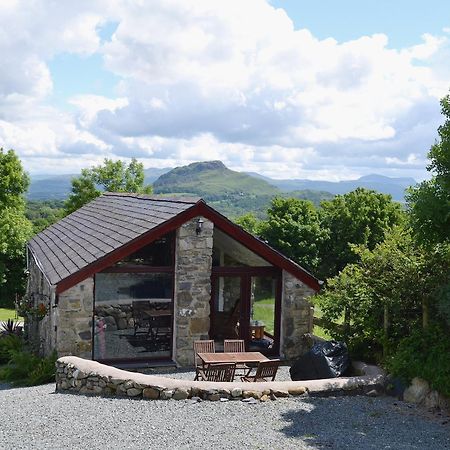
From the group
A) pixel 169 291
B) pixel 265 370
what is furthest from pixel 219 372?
pixel 169 291

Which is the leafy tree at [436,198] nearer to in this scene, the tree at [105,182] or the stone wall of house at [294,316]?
the stone wall of house at [294,316]

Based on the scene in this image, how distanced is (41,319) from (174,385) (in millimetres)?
6349

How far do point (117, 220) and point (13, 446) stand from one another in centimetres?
931

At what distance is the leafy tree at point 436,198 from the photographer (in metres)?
10.6

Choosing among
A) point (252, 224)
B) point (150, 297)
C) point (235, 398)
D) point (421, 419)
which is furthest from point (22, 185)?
point (421, 419)

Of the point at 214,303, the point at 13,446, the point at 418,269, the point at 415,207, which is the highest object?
the point at 415,207

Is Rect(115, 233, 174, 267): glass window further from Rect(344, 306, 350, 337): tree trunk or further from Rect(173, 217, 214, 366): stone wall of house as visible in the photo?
Rect(344, 306, 350, 337): tree trunk

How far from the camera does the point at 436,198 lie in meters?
10.7

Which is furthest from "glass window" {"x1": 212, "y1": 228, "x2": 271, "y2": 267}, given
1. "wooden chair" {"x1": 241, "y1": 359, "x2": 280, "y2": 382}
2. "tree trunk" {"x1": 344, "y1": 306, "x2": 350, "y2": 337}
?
"wooden chair" {"x1": 241, "y1": 359, "x2": 280, "y2": 382}

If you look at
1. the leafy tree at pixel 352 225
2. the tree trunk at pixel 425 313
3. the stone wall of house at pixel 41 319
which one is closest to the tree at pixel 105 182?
the leafy tree at pixel 352 225

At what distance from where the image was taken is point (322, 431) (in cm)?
924

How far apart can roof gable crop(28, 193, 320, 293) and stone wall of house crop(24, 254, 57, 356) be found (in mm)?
607

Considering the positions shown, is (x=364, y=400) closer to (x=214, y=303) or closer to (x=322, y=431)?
(x=322, y=431)

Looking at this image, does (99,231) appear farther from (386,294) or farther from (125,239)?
(386,294)
